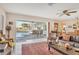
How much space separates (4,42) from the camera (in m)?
2.25

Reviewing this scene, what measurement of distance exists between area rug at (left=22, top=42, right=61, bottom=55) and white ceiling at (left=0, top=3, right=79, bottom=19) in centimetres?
57

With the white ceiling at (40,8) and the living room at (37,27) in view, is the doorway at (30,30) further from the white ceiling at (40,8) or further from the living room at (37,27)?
the white ceiling at (40,8)

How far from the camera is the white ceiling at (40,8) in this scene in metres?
2.23

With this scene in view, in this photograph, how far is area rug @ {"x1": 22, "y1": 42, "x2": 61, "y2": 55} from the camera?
2.28 metres

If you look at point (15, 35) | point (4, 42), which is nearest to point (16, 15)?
point (15, 35)

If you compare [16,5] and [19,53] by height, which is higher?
[16,5]

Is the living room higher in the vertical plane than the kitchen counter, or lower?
higher

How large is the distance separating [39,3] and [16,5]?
43 cm

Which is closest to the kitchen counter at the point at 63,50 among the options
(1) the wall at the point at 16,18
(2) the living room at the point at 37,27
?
(2) the living room at the point at 37,27

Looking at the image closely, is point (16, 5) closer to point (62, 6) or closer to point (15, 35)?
point (15, 35)

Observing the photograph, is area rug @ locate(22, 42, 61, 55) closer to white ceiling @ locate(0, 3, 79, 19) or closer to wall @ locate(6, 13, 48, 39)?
wall @ locate(6, 13, 48, 39)

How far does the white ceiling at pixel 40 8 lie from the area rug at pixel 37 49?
0.57 meters

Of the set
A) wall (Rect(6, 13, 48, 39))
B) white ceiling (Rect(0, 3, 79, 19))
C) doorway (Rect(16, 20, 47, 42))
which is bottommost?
doorway (Rect(16, 20, 47, 42))

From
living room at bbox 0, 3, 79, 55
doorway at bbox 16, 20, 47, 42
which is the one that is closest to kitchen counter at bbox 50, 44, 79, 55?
living room at bbox 0, 3, 79, 55
